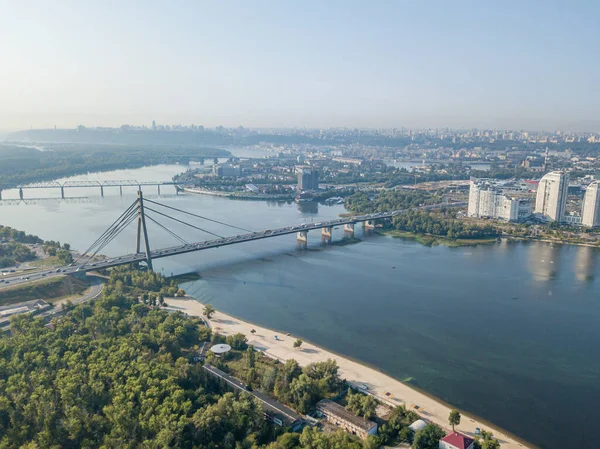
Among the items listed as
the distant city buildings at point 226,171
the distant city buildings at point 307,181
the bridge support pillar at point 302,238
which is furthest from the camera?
the distant city buildings at point 226,171

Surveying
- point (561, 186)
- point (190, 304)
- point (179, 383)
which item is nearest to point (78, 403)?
point (179, 383)

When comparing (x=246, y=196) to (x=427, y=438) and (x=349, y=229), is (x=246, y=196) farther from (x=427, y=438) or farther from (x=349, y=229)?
(x=427, y=438)

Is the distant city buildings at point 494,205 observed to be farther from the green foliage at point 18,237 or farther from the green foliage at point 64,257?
the green foliage at point 18,237

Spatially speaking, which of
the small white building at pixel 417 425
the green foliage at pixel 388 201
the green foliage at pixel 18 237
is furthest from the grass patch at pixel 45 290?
the green foliage at pixel 388 201

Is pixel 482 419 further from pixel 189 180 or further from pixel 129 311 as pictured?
pixel 189 180

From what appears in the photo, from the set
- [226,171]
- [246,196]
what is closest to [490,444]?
[246,196]
